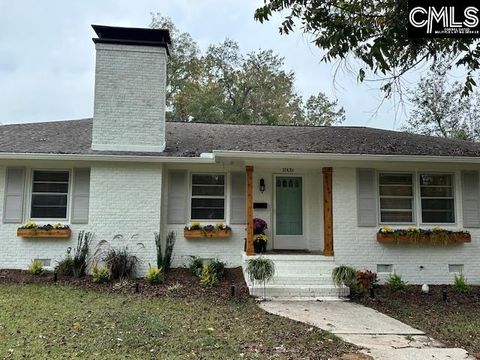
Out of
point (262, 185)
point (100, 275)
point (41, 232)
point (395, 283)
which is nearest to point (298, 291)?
point (395, 283)

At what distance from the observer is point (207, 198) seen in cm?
888

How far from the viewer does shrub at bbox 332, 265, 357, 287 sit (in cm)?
692

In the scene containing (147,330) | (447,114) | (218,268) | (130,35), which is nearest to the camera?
(147,330)

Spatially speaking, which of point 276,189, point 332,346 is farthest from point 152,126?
point 332,346

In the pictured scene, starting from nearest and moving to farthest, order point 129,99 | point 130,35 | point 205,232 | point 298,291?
point 298,291
point 205,232
point 129,99
point 130,35

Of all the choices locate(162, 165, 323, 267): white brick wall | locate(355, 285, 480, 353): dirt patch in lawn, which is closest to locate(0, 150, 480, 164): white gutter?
locate(162, 165, 323, 267): white brick wall

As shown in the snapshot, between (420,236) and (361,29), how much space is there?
495 cm

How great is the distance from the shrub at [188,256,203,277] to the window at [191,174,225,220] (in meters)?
1.08

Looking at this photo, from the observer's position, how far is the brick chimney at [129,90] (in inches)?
337

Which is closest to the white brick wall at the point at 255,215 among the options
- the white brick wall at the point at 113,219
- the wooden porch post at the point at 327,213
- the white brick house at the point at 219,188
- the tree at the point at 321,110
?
the white brick house at the point at 219,188

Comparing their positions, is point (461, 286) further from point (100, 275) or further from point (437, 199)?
point (100, 275)

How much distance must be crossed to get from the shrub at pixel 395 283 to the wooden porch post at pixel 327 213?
144cm

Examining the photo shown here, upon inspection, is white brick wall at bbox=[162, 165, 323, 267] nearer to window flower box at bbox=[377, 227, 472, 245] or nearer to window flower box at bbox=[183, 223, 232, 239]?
Result: window flower box at bbox=[183, 223, 232, 239]

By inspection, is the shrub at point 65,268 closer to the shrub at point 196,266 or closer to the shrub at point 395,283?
the shrub at point 196,266
